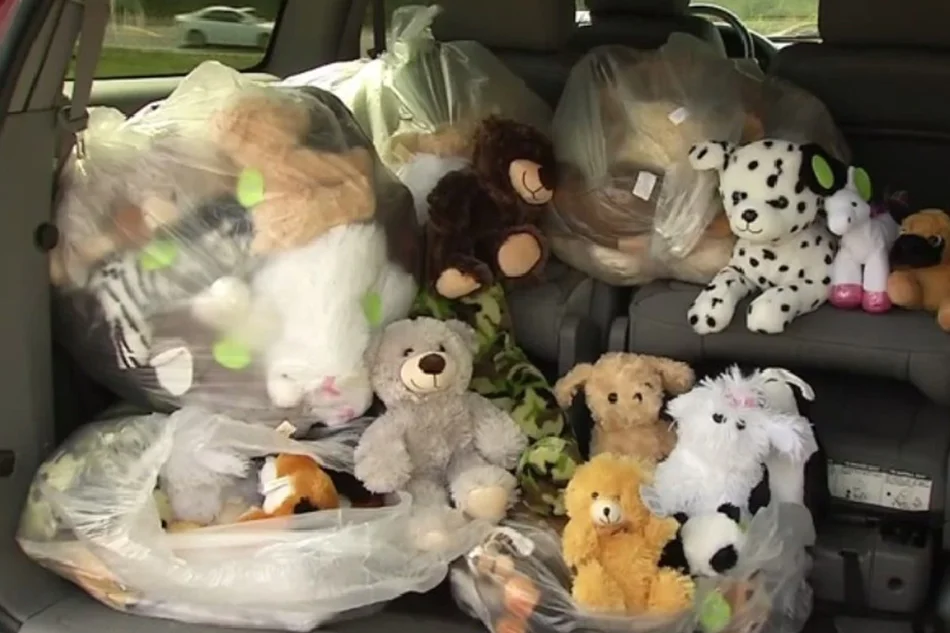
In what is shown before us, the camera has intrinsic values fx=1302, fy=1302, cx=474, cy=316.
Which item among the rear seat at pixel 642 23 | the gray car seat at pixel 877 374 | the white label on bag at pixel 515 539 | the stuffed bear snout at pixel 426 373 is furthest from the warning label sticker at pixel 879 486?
the rear seat at pixel 642 23

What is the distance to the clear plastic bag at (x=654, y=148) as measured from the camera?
2.28 meters

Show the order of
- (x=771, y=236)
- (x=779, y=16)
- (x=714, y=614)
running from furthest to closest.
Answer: (x=779, y=16), (x=771, y=236), (x=714, y=614)

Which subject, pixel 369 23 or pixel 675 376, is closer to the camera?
pixel 675 376

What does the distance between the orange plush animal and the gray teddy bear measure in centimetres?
6

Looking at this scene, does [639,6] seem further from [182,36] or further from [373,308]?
[373,308]

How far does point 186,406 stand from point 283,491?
0.72ft

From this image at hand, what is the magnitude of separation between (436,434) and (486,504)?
5.7 inches

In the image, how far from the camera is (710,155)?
2.21 meters

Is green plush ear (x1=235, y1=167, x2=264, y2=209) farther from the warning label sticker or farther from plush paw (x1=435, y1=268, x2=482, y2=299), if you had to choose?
the warning label sticker

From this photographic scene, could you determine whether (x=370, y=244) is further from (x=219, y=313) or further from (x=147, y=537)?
(x=147, y=537)

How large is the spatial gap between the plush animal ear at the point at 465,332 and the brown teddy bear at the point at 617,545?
0.30 meters

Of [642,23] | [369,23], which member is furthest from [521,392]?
[642,23]

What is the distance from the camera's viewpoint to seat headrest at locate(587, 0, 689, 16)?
10.8ft

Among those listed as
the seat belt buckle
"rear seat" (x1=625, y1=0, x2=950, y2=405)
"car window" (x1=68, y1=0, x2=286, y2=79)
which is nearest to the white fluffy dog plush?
"rear seat" (x1=625, y1=0, x2=950, y2=405)
